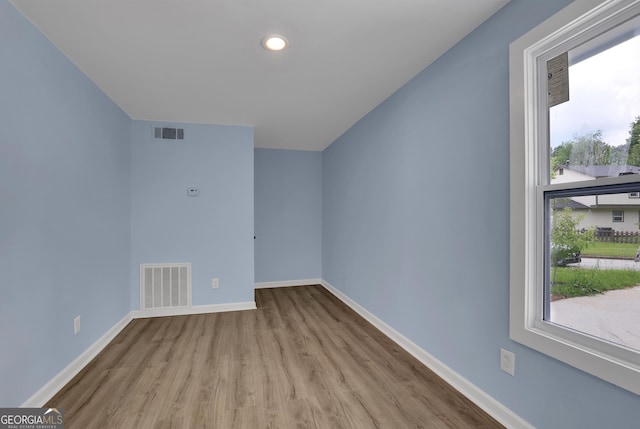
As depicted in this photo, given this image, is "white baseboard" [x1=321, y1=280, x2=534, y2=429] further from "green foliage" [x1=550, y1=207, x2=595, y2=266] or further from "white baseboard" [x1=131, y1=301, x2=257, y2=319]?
"white baseboard" [x1=131, y1=301, x2=257, y2=319]

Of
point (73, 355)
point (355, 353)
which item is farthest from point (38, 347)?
point (355, 353)

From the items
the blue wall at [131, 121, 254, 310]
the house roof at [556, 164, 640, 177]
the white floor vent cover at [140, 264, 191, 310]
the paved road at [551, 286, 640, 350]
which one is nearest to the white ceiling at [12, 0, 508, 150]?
the blue wall at [131, 121, 254, 310]

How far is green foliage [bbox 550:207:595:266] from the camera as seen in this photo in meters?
1.51

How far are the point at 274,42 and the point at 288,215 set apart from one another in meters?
3.54

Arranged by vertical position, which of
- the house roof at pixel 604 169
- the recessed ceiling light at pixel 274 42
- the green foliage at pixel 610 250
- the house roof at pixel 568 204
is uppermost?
the recessed ceiling light at pixel 274 42

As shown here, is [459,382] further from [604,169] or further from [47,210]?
[47,210]

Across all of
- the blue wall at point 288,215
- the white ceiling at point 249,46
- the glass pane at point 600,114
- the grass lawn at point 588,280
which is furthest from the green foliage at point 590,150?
the blue wall at point 288,215

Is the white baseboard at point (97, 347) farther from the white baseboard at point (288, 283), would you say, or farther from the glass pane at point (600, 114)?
the glass pane at point (600, 114)

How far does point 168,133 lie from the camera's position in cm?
380

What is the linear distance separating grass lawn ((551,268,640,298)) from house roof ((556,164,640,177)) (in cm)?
43

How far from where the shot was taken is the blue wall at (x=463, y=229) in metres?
1.55

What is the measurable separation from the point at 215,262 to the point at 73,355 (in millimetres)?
1730

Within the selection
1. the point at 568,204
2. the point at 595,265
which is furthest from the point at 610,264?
the point at 568,204

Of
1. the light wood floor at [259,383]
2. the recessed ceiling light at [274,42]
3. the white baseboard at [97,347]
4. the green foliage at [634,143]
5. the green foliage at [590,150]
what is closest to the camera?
the green foliage at [634,143]
